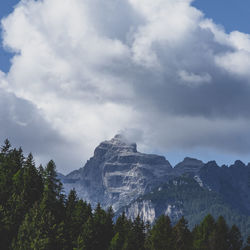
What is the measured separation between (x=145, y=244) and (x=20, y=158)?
39.0 meters

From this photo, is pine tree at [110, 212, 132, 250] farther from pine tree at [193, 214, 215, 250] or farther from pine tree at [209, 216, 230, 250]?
pine tree at [209, 216, 230, 250]

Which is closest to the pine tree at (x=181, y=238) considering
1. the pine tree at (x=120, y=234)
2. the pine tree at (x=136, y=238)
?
the pine tree at (x=136, y=238)

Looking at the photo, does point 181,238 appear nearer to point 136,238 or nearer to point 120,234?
point 136,238

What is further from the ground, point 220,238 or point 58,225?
point 220,238

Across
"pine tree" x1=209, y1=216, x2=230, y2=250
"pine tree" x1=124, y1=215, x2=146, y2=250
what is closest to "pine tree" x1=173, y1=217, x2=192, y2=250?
"pine tree" x1=209, y1=216, x2=230, y2=250

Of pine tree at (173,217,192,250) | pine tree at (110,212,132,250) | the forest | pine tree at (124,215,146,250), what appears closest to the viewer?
the forest

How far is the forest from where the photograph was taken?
97.2 meters

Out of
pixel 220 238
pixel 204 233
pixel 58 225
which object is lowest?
pixel 58 225

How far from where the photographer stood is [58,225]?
10488cm

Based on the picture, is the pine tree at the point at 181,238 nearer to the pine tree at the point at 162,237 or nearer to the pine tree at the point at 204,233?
the pine tree at the point at 162,237

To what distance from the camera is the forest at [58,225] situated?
3826 inches

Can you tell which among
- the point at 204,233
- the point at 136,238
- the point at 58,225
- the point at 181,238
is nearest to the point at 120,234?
the point at 136,238

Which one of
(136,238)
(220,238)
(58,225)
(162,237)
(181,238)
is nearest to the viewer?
(58,225)

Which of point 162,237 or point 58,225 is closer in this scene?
point 58,225
